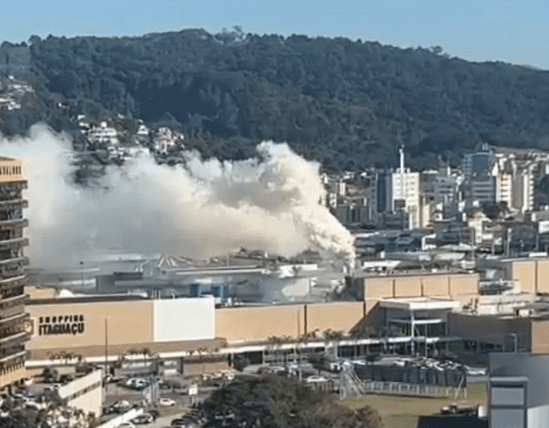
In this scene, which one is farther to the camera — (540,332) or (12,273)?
(540,332)

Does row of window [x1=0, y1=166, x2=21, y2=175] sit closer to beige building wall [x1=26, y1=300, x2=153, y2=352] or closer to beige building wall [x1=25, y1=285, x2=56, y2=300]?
beige building wall [x1=26, y1=300, x2=153, y2=352]

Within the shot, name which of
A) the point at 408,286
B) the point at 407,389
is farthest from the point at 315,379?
the point at 408,286

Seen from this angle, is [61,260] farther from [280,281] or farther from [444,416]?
[444,416]

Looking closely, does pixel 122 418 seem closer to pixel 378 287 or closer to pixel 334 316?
pixel 334 316

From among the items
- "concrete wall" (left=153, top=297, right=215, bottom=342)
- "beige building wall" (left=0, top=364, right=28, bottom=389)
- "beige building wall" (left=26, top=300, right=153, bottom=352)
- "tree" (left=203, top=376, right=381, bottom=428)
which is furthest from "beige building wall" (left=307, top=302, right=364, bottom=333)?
"tree" (left=203, top=376, right=381, bottom=428)

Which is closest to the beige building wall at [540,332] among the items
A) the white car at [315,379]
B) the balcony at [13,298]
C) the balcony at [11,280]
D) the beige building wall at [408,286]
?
the white car at [315,379]
